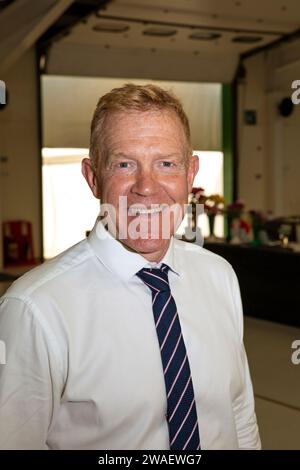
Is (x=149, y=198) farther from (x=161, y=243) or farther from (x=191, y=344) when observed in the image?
(x=191, y=344)

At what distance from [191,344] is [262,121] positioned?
11.9m

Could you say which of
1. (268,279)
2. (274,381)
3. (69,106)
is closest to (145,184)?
(274,381)

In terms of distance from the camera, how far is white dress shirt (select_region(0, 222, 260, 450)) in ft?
4.14

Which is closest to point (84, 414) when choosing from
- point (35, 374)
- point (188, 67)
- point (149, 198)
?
point (35, 374)

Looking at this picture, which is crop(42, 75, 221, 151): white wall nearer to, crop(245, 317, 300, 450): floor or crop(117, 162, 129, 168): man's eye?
crop(245, 317, 300, 450): floor

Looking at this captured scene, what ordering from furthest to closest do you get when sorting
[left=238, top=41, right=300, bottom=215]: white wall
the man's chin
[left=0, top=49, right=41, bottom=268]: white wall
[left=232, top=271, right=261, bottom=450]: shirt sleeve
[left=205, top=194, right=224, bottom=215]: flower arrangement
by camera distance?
[left=238, top=41, right=300, bottom=215]: white wall → [left=0, top=49, right=41, bottom=268]: white wall → [left=205, top=194, right=224, bottom=215]: flower arrangement → [left=232, top=271, right=261, bottom=450]: shirt sleeve → the man's chin

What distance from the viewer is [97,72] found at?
1116 centimetres

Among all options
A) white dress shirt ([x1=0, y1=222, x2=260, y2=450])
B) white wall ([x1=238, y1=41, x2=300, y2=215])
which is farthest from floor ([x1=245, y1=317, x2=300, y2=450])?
white wall ([x1=238, y1=41, x2=300, y2=215])

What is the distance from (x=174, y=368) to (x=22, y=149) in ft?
32.6

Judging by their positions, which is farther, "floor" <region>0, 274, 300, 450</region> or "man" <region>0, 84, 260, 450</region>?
"floor" <region>0, 274, 300, 450</region>

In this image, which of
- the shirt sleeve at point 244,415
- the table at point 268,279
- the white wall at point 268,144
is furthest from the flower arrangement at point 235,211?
the shirt sleeve at point 244,415

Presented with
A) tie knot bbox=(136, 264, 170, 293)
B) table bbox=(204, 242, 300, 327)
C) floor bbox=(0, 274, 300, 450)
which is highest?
tie knot bbox=(136, 264, 170, 293)

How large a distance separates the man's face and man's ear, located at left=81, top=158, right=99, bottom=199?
0.05m

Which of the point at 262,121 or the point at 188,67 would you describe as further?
the point at 262,121
